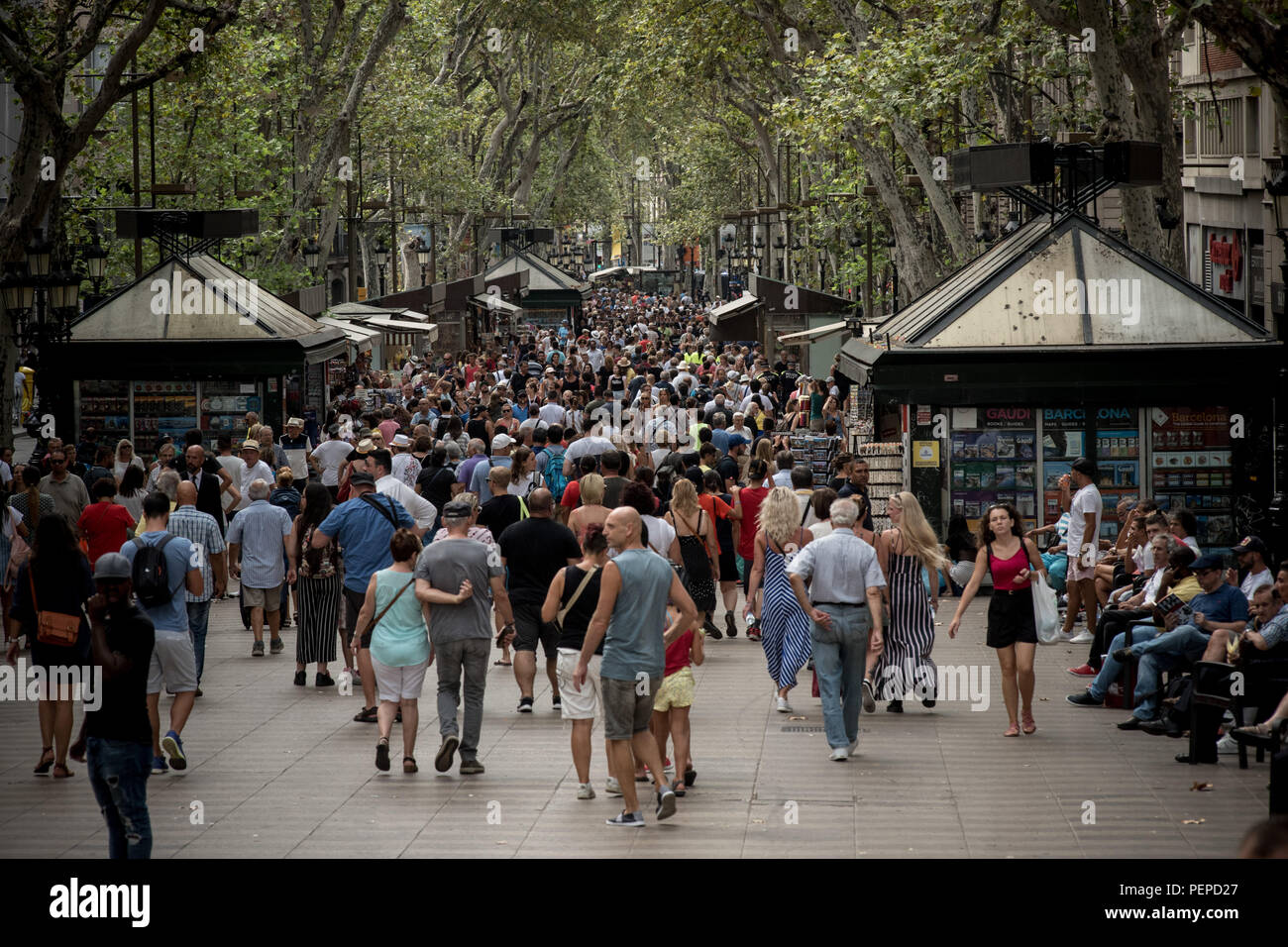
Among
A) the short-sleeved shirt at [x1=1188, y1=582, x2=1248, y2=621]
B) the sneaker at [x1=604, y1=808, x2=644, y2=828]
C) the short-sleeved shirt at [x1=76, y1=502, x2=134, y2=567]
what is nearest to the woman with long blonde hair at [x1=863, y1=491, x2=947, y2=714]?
the short-sleeved shirt at [x1=1188, y1=582, x2=1248, y2=621]

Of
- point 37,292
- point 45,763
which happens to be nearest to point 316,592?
point 45,763

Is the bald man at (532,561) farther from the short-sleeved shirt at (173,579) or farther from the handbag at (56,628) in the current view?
the handbag at (56,628)

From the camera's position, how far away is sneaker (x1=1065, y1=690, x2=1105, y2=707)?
1208 cm

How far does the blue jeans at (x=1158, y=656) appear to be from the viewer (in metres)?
10.8

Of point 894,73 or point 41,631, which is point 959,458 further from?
point 41,631

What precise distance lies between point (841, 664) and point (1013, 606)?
4.10ft

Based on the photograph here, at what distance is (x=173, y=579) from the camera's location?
10039 mm

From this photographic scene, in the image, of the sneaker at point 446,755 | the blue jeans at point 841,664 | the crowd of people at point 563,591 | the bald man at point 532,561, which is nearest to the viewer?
the crowd of people at point 563,591

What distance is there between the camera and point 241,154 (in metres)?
32.8

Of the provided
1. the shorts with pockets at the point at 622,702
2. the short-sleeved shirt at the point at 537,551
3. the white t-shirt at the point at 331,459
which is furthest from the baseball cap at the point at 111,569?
the white t-shirt at the point at 331,459

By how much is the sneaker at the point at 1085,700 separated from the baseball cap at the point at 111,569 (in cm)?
695

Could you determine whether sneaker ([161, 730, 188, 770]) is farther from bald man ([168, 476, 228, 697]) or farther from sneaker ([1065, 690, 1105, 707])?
sneaker ([1065, 690, 1105, 707])
